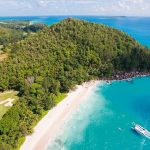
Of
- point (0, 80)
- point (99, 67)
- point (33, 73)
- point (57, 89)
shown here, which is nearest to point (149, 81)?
point (99, 67)

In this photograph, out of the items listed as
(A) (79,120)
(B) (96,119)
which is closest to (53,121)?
(A) (79,120)

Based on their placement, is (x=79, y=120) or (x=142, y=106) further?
(x=142, y=106)

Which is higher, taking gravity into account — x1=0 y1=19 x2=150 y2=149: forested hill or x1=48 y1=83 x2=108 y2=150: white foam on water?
x1=0 y1=19 x2=150 y2=149: forested hill

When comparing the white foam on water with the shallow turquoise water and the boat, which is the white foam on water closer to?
the shallow turquoise water

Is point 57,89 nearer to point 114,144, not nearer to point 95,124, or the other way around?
point 95,124

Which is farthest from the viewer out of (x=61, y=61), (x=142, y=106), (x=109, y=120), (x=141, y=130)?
(x=61, y=61)

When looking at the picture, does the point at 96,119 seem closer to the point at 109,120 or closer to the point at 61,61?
the point at 109,120

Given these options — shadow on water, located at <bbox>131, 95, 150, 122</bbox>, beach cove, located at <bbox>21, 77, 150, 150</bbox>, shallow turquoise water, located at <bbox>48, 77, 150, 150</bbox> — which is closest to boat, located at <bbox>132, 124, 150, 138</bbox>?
shallow turquoise water, located at <bbox>48, 77, 150, 150</bbox>
